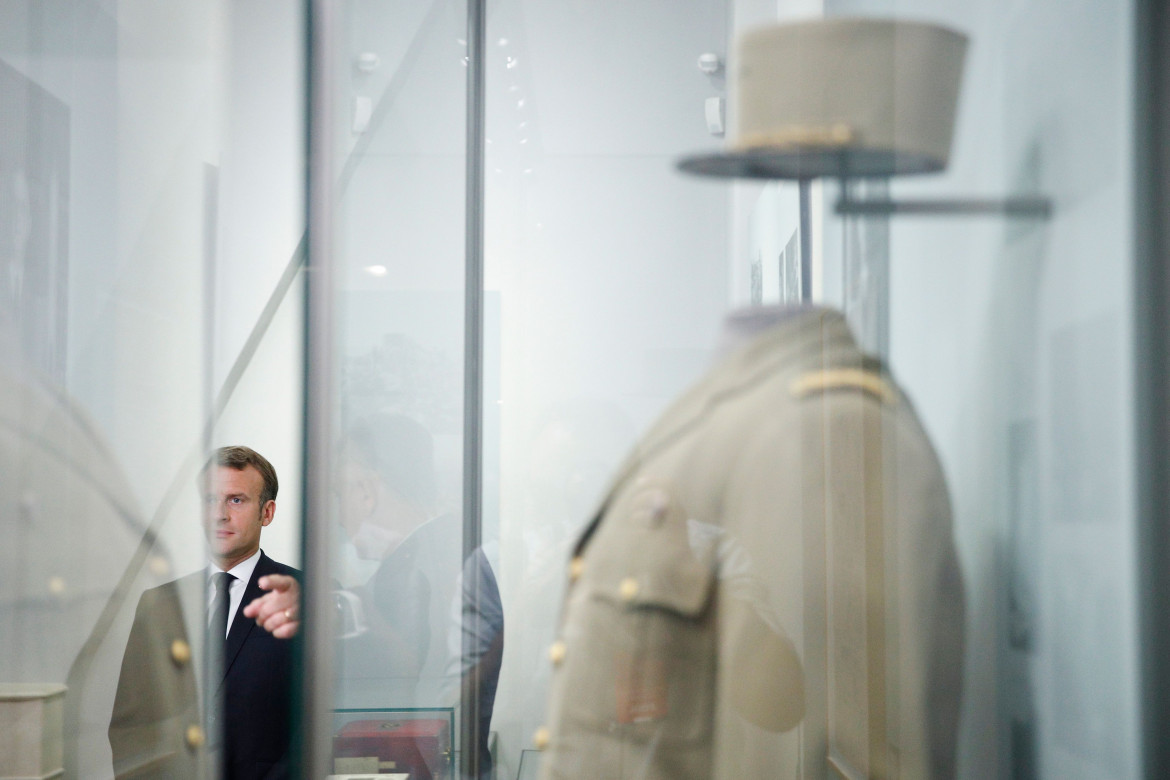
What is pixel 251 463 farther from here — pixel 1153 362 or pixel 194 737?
pixel 1153 362

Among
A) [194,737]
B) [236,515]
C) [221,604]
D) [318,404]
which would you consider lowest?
[194,737]

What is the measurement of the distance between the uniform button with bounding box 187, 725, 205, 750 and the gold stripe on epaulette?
2.68ft

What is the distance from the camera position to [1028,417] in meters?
0.88

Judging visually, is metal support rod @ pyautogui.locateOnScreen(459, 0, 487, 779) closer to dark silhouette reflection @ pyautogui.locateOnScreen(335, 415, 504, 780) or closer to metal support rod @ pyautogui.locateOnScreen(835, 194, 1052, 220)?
dark silhouette reflection @ pyautogui.locateOnScreen(335, 415, 504, 780)

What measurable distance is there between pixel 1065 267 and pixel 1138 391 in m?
0.13

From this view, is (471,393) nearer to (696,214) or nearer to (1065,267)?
(696,214)

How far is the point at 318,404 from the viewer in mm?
935

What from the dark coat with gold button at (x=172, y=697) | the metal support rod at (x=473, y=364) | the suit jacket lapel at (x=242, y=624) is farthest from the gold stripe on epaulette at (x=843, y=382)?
the suit jacket lapel at (x=242, y=624)

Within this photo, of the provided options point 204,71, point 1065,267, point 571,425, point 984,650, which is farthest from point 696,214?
point 204,71

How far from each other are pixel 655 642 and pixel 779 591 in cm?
12

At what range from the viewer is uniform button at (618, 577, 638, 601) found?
0.84 meters

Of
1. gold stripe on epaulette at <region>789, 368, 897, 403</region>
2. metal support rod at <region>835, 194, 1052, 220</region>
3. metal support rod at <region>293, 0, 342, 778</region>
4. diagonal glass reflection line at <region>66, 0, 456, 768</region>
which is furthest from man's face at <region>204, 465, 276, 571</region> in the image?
metal support rod at <region>835, 194, 1052, 220</region>

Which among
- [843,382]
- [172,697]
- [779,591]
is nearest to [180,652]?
[172,697]

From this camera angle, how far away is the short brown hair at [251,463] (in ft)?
4.80
